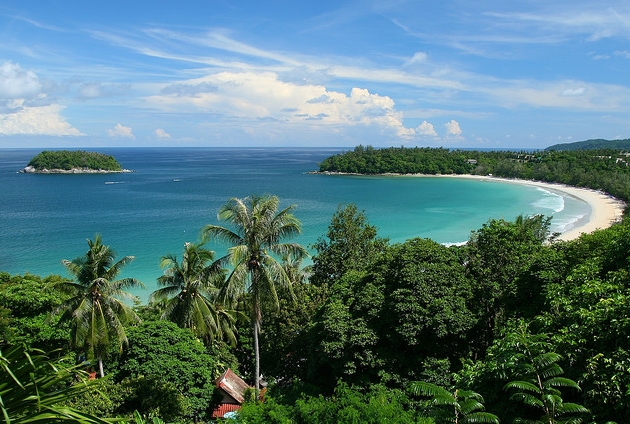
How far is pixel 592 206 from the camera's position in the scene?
232 ft

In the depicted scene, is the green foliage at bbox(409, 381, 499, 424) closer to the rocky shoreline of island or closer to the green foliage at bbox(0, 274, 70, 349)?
the green foliage at bbox(0, 274, 70, 349)

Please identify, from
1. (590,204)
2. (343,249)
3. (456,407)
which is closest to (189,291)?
(343,249)

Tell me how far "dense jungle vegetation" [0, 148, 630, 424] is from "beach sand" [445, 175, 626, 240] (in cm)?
3247

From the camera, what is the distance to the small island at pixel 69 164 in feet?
403

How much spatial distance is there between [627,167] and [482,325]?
350 ft

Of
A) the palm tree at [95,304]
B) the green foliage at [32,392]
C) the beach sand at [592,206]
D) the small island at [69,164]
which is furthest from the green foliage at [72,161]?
the green foliage at [32,392]

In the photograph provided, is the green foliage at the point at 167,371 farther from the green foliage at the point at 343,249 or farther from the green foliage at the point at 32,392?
the green foliage at the point at 32,392

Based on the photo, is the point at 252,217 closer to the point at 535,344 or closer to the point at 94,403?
the point at 94,403

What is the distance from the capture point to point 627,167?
97.9 meters

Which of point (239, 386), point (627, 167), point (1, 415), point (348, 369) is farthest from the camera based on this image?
point (627, 167)

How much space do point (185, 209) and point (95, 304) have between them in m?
51.7

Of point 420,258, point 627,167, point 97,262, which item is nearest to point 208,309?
point 97,262

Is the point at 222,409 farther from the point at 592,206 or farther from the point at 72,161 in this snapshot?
the point at 72,161

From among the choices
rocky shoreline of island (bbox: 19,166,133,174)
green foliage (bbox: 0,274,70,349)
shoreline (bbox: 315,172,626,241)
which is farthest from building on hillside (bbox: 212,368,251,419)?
rocky shoreline of island (bbox: 19,166,133,174)
